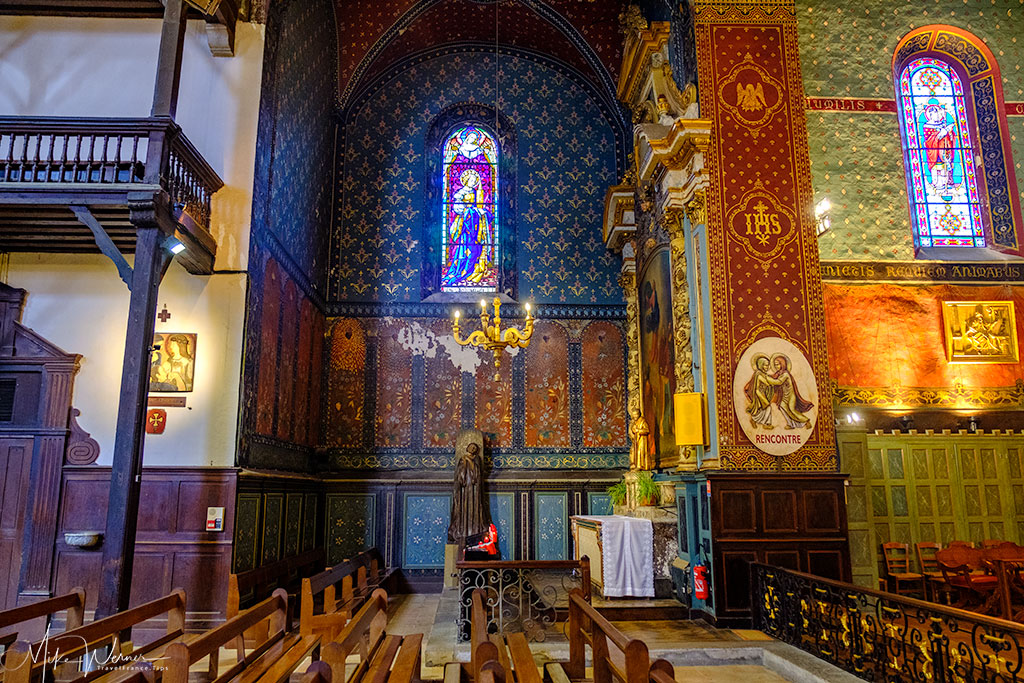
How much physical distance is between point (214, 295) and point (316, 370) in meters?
4.03

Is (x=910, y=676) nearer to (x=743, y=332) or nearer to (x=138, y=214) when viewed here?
(x=743, y=332)

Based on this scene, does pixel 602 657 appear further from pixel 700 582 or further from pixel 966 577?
pixel 966 577

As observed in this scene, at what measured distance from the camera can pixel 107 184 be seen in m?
7.57

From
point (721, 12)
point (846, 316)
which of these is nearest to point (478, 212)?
point (721, 12)

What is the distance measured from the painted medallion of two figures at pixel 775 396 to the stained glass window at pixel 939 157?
182 inches

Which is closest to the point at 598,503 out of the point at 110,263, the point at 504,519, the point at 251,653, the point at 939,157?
the point at 504,519

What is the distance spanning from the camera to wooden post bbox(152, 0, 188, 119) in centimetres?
788

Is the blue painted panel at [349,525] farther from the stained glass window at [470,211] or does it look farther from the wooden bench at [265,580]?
the stained glass window at [470,211]

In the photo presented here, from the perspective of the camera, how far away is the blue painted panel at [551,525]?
12836 mm

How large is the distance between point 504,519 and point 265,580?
4797mm

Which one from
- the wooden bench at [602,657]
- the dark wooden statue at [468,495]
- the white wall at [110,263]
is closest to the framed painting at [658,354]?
the dark wooden statue at [468,495]

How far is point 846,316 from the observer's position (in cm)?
1109

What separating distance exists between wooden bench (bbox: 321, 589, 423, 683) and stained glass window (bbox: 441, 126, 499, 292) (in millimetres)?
9311

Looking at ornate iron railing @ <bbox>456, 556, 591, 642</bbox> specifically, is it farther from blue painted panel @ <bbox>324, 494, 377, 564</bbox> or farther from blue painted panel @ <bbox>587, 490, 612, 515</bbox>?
blue painted panel @ <bbox>324, 494, 377, 564</bbox>
